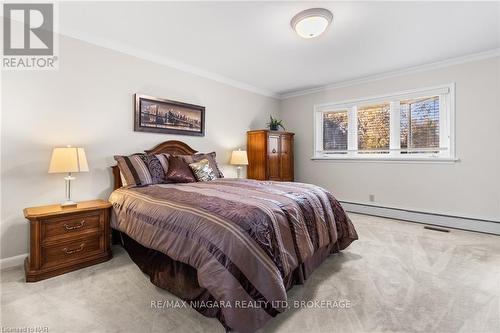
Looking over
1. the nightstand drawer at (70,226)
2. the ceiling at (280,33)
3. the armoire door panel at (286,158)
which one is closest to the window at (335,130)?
the armoire door panel at (286,158)

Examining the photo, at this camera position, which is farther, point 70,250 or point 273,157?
point 273,157

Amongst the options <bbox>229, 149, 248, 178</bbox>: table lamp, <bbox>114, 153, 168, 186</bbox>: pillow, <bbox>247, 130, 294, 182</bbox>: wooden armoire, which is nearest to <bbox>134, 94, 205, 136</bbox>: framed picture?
<bbox>114, 153, 168, 186</bbox>: pillow

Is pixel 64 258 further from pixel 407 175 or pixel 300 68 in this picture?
pixel 407 175

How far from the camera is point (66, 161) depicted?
7.55ft

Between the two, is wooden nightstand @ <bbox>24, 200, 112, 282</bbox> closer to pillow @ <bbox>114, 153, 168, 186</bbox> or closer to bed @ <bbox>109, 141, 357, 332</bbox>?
bed @ <bbox>109, 141, 357, 332</bbox>

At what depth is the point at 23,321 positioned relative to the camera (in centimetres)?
156

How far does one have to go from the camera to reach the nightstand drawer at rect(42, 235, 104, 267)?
214 centimetres

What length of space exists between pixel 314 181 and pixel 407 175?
166 centimetres

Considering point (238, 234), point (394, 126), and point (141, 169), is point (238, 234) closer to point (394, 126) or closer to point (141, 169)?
point (141, 169)

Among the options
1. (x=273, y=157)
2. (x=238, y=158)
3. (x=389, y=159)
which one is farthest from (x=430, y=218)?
(x=238, y=158)

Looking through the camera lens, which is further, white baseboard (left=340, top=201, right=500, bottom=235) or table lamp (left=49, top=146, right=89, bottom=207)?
white baseboard (left=340, top=201, right=500, bottom=235)

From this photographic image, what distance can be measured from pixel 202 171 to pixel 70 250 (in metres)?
1.59

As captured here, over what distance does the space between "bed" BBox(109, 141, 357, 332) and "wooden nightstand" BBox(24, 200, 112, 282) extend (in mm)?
193

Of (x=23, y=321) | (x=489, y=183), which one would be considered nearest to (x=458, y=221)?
(x=489, y=183)
